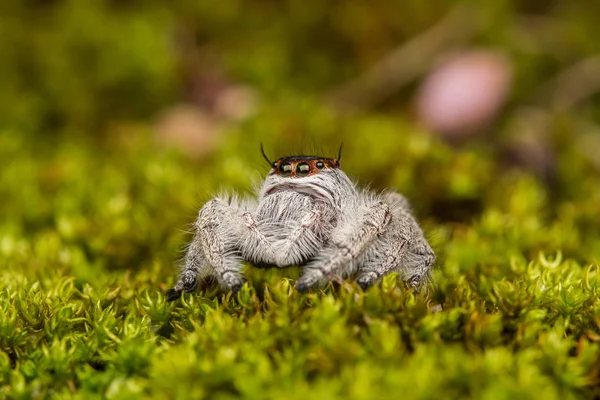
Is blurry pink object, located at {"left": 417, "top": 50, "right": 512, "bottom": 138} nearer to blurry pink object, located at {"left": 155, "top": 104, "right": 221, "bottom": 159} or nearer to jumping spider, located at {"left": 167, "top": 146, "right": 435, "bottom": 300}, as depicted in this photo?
blurry pink object, located at {"left": 155, "top": 104, "right": 221, "bottom": 159}

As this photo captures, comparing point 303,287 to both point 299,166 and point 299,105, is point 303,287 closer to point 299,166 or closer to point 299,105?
point 299,166

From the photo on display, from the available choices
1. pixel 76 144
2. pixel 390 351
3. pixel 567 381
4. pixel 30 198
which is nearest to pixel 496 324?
pixel 567 381

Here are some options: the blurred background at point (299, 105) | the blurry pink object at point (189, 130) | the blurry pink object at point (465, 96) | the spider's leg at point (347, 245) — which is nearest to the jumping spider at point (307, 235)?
the spider's leg at point (347, 245)

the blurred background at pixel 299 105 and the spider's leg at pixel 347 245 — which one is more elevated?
the blurred background at pixel 299 105

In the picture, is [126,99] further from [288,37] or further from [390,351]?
[390,351]

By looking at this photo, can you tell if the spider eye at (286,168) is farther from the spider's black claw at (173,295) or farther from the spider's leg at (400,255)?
the spider's black claw at (173,295)

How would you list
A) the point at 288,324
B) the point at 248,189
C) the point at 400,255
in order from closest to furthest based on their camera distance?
the point at 288,324, the point at 400,255, the point at 248,189

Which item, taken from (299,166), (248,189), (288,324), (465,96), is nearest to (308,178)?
(299,166)
